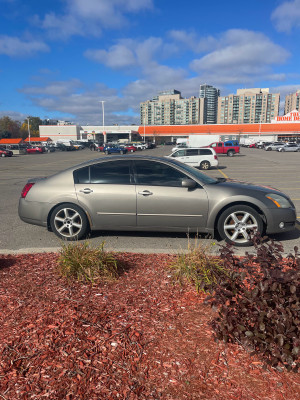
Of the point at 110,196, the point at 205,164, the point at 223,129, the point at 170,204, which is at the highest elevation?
the point at 223,129

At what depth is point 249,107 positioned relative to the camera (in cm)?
16275

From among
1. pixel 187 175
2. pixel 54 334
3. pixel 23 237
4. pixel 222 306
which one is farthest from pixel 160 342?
pixel 23 237

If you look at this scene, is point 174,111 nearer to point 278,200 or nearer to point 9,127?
point 9,127

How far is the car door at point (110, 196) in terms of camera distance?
206 inches

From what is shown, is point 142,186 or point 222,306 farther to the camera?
point 142,186

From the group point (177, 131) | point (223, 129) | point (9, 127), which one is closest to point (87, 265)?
point (223, 129)

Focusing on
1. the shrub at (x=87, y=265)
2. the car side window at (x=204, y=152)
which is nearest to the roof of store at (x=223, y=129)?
the car side window at (x=204, y=152)

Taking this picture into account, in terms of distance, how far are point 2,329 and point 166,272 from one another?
1725 mm

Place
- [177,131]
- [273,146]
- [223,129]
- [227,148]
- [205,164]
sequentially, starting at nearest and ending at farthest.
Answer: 1. [205,164]
2. [227,148]
3. [273,146]
4. [223,129]
5. [177,131]

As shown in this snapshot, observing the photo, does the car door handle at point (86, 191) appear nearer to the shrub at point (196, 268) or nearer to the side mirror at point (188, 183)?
the side mirror at point (188, 183)

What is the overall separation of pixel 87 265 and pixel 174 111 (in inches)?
7049

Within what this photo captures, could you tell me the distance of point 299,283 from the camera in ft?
6.72

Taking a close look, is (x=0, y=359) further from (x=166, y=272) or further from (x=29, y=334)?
(x=166, y=272)

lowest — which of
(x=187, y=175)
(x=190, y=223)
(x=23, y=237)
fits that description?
(x=23, y=237)
